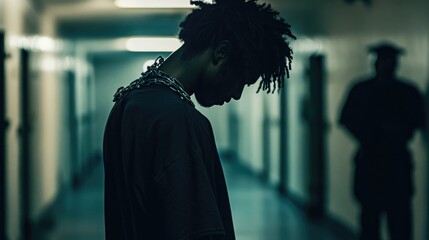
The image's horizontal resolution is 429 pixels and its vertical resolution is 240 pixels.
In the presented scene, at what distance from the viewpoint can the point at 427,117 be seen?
4746 millimetres

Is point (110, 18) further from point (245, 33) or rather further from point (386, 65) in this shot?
point (245, 33)

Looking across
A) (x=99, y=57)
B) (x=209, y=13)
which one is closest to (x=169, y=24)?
(x=99, y=57)

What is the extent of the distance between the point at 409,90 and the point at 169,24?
21.5 feet

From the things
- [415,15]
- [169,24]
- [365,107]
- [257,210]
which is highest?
[169,24]

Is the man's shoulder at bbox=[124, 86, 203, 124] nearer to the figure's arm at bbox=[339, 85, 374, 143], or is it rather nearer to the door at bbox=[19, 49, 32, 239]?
the figure's arm at bbox=[339, 85, 374, 143]

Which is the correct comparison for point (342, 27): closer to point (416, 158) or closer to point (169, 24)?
point (416, 158)

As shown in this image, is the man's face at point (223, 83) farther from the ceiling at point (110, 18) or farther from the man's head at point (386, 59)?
the ceiling at point (110, 18)

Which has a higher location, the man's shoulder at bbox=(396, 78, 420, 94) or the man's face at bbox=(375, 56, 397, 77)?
the man's face at bbox=(375, 56, 397, 77)

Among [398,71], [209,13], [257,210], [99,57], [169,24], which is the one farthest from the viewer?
[99,57]

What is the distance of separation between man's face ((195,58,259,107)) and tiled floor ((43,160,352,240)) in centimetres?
530

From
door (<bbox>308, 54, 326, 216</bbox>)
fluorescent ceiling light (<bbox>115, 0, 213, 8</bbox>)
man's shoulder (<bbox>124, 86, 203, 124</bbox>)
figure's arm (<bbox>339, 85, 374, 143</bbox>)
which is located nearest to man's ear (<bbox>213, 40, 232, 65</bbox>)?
man's shoulder (<bbox>124, 86, 203, 124</bbox>)

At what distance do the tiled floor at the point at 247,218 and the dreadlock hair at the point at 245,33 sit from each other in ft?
17.4

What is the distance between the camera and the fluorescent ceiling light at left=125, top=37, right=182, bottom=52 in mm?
13539

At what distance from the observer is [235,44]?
1430 millimetres
